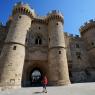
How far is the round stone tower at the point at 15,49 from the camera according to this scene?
15.5m

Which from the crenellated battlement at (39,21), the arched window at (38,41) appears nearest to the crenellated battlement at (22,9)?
the crenellated battlement at (39,21)

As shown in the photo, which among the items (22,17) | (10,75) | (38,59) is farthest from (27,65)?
(22,17)

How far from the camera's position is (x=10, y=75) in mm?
15539

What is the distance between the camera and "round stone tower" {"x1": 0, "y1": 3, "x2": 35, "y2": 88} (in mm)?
15477

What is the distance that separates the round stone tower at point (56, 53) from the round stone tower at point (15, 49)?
15.2 feet

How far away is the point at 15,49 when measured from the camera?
17.8 metres

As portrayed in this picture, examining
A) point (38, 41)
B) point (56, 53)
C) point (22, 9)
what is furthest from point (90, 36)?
point (22, 9)

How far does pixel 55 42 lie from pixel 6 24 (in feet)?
39.3

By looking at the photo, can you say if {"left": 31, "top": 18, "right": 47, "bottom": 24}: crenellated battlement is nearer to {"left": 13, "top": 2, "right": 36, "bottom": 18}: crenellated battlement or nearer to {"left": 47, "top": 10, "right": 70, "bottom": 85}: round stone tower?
→ {"left": 47, "top": 10, "right": 70, "bottom": 85}: round stone tower

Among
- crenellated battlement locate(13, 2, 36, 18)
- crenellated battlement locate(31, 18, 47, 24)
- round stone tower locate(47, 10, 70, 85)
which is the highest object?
crenellated battlement locate(13, 2, 36, 18)

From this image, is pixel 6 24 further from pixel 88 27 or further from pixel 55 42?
pixel 88 27

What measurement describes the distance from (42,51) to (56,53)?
116 inches

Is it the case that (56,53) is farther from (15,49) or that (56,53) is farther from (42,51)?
(15,49)

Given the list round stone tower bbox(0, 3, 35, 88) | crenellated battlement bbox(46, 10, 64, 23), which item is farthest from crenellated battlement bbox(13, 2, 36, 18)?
crenellated battlement bbox(46, 10, 64, 23)
